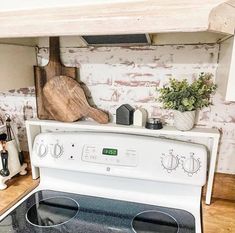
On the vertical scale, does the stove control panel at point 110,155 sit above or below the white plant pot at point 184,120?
below

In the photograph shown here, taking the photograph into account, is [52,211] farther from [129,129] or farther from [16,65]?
[16,65]

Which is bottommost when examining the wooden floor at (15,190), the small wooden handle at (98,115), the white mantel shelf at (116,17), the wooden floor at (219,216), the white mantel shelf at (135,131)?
the wooden floor at (15,190)

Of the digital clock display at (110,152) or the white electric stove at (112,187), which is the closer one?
the white electric stove at (112,187)

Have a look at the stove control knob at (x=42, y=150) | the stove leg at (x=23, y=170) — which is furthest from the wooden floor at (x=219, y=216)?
the stove leg at (x=23, y=170)

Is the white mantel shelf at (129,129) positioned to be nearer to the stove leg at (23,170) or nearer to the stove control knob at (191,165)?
the stove control knob at (191,165)

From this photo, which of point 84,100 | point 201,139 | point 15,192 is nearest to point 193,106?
point 201,139

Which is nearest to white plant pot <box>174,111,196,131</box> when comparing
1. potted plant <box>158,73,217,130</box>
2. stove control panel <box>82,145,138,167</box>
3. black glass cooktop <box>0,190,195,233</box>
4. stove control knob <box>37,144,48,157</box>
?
potted plant <box>158,73,217,130</box>

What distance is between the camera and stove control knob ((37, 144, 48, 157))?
1.06 metres

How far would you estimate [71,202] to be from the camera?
99 cm

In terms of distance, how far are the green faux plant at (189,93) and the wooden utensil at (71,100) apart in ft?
0.92

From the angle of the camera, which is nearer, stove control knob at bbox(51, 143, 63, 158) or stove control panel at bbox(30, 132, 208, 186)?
stove control panel at bbox(30, 132, 208, 186)

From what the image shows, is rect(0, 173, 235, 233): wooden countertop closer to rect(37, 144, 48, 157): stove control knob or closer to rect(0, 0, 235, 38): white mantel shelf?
rect(37, 144, 48, 157): stove control knob

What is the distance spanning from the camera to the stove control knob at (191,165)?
0.90m

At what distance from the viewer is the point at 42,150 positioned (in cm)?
107
